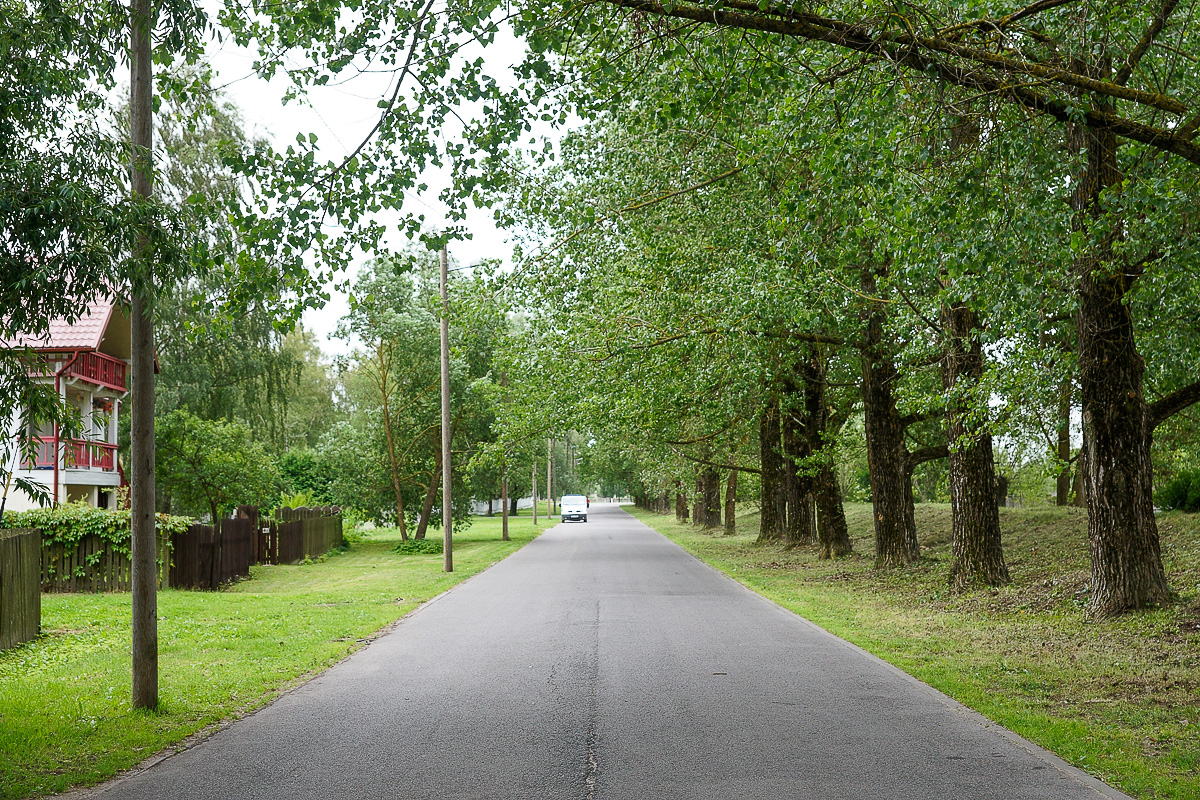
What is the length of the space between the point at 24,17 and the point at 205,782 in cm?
532

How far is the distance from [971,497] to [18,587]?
13971mm

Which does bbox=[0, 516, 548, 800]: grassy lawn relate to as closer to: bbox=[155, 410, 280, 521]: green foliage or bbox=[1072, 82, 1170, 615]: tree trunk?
bbox=[155, 410, 280, 521]: green foliage

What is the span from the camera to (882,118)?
932 centimetres

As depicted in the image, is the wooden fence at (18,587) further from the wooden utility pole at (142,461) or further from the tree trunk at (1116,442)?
the tree trunk at (1116,442)

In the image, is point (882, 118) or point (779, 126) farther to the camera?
point (779, 126)

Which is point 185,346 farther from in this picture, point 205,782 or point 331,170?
point 205,782

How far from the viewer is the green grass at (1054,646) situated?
270 inches

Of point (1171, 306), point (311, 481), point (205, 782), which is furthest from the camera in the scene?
point (311, 481)

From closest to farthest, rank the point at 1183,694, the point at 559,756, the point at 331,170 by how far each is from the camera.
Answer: the point at 559,756 → the point at 1183,694 → the point at 331,170

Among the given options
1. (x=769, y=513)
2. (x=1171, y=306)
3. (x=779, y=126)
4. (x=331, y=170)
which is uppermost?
(x=779, y=126)

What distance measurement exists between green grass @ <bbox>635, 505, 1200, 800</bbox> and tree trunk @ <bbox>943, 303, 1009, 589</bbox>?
0.55m

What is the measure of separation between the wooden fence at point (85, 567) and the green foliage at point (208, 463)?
25.4 feet

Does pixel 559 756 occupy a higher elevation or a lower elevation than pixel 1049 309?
lower

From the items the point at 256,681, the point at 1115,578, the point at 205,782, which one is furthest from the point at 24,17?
the point at 1115,578
